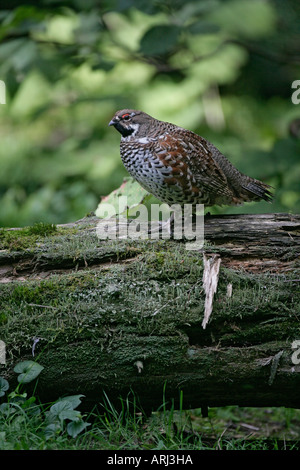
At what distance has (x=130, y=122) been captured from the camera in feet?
14.9

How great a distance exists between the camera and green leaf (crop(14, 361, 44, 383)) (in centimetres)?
289

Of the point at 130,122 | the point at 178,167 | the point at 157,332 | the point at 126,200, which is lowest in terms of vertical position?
the point at 157,332

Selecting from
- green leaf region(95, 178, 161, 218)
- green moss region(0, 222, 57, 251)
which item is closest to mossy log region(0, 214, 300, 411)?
green moss region(0, 222, 57, 251)

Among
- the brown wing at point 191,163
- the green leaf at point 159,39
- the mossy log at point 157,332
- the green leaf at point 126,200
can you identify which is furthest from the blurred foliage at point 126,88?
the mossy log at point 157,332

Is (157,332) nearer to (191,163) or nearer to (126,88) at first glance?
(191,163)

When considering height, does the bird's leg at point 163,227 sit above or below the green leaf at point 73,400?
above

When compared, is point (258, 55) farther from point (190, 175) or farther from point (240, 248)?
point (240, 248)

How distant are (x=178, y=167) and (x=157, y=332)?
154cm

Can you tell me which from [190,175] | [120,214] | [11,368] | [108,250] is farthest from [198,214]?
[11,368]

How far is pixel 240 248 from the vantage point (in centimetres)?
369

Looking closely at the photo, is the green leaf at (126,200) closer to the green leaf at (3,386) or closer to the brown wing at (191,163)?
the brown wing at (191,163)

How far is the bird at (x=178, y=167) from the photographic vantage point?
13.5ft

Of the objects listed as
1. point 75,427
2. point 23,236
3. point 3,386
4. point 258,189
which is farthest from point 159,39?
point 75,427

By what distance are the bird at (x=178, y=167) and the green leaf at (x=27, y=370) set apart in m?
1.78
